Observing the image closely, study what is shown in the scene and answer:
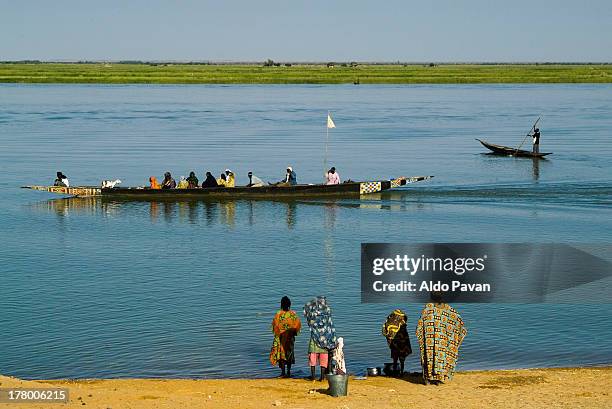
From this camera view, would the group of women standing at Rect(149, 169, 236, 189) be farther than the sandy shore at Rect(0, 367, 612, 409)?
Yes

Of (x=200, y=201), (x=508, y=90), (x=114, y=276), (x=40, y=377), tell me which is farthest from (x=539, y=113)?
(x=40, y=377)

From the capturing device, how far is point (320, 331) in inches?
643

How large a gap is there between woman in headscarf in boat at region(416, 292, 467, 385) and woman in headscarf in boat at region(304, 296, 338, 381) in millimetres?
1441

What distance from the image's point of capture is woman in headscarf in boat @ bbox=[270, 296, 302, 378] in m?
16.9

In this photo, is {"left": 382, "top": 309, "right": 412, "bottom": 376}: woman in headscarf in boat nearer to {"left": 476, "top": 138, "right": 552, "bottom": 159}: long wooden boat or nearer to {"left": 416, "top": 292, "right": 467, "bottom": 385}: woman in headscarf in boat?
{"left": 416, "top": 292, "right": 467, "bottom": 385}: woman in headscarf in boat

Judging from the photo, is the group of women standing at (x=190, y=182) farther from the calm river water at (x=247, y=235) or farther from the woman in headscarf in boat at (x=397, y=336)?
the woman in headscarf in boat at (x=397, y=336)

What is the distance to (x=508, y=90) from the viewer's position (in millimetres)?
150375

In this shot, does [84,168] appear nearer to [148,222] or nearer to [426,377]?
[148,222]

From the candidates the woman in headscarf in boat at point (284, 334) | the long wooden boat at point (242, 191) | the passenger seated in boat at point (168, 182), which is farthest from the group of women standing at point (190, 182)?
the woman in headscarf in boat at point (284, 334)

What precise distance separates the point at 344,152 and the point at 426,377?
46.3m

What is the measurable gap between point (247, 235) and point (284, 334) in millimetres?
17833

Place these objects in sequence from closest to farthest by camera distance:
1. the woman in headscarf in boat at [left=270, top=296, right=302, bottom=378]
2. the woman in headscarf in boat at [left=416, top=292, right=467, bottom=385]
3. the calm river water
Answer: the woman in headscarf in boat at [left=416, top=292, right=467, bottom=385], the woman in headscarf in boat at [left=270, top=296, right=302, bottom=378], the calm river water

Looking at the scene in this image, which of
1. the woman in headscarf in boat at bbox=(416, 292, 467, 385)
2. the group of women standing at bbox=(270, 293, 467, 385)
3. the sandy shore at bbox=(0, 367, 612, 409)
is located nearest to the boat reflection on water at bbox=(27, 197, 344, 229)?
the group of women standing at bbox=(270, 293, 467, 385)

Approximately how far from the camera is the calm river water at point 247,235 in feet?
67.4
